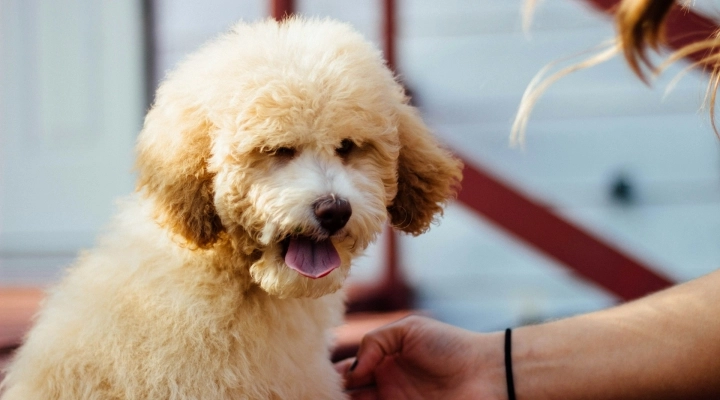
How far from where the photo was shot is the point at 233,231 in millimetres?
1618

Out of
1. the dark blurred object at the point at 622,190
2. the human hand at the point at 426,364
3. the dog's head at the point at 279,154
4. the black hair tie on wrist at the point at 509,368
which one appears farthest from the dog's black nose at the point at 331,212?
the dark blurred object at the point at 622,190

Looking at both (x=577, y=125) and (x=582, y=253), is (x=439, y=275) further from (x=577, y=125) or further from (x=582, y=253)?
(x=582, y=253)

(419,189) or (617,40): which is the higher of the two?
(617,40)

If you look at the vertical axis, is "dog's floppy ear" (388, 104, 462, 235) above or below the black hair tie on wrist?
above

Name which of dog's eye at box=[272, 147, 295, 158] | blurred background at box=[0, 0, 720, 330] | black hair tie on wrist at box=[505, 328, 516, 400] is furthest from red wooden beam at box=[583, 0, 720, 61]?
dog's eye at box=[272, 147, 295, 158]

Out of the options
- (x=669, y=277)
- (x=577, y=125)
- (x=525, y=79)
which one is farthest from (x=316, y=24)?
(x=577, y=125)

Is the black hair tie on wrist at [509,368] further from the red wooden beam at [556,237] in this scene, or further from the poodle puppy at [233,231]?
the red wooden beam at [556,237]

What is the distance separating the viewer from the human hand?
2.19 metres

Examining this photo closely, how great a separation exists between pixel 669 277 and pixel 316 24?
3343 mm

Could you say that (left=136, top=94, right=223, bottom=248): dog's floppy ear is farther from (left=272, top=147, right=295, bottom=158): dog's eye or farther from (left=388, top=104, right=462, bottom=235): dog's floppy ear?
(left=388, top=104, right=462, bottom=235): dog's floppy ear

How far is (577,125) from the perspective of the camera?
575cm

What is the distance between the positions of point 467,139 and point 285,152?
171 inches

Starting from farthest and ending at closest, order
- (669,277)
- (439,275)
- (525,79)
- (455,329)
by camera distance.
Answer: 1. (439,275)
2. (525,79)
3. (669,277)
4. (455,329)

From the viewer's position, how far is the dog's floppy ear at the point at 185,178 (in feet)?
5.21
